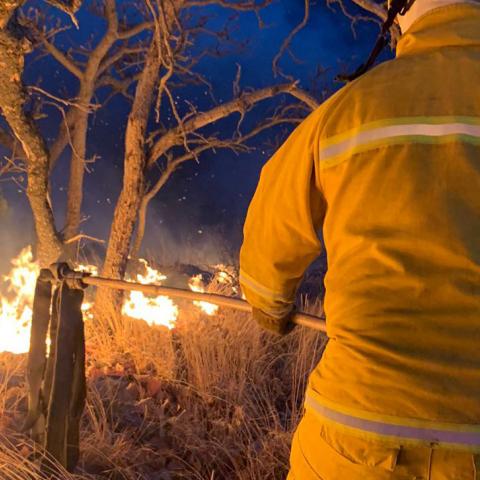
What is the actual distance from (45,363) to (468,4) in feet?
8.31

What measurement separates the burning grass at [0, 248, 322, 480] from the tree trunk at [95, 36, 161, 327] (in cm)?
70

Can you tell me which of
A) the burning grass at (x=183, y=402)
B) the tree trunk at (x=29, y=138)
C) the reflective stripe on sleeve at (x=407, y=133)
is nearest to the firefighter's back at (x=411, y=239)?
the reflective stripe on sleeve at (x=407, y=133)

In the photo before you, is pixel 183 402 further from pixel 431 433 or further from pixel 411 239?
pixel 411 239

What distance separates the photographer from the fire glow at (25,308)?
5168 millimetres

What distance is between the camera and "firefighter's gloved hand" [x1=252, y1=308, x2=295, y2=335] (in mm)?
1635

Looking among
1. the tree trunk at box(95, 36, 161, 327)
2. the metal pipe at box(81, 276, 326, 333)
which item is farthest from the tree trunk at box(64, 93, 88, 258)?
the metal pipe at box(81, 276, 326, 333)

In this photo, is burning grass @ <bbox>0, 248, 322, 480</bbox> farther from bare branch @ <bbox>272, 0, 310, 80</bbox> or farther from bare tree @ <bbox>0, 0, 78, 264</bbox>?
bare branch @ <bbox>272, 0, 310, 80</bbox>

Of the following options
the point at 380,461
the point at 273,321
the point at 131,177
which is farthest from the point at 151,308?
the point at 380,461

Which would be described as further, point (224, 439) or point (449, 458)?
point (224, 439)

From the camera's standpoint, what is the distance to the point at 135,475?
9.69 ft

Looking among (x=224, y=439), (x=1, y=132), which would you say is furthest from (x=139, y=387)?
(x=1, y=132)

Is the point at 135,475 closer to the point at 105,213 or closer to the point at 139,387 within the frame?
the point at 139,387

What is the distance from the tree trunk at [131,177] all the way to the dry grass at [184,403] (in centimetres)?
72

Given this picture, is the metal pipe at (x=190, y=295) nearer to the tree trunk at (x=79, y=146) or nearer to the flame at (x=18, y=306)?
the flame at (x=18, y=306)
